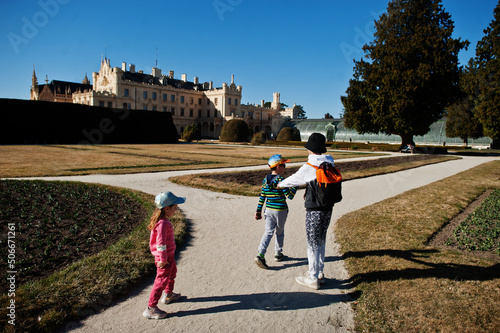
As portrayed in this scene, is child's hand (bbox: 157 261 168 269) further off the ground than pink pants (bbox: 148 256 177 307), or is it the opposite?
child's hand (bbox: 157 261 168 269)

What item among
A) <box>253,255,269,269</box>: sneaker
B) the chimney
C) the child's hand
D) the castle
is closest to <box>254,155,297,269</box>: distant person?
<box>253,255,269,269</box>: sneaker

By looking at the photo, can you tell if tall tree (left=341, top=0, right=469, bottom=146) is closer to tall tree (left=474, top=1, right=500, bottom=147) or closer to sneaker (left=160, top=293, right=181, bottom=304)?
tall tree (left=474, top=1, right=500, bottom=147)

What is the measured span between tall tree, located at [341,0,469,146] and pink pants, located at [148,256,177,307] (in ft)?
93.9

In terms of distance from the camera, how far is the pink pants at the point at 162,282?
3.04 m

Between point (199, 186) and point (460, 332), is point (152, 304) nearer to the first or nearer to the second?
point (460, 332)

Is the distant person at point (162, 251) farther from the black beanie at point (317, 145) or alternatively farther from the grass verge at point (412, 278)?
the grass verge at point (412, 278)

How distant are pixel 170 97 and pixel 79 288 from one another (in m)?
69.7

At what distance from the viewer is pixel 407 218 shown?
6648 mm

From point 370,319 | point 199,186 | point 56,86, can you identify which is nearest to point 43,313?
point 370,319

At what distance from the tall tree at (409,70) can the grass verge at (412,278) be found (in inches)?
958

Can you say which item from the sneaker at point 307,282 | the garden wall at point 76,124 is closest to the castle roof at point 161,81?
the garden wall at point 76,124

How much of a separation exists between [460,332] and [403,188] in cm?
860

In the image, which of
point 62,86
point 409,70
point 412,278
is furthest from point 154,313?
point 62,86

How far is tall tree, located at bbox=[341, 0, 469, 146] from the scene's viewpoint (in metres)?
27.7
